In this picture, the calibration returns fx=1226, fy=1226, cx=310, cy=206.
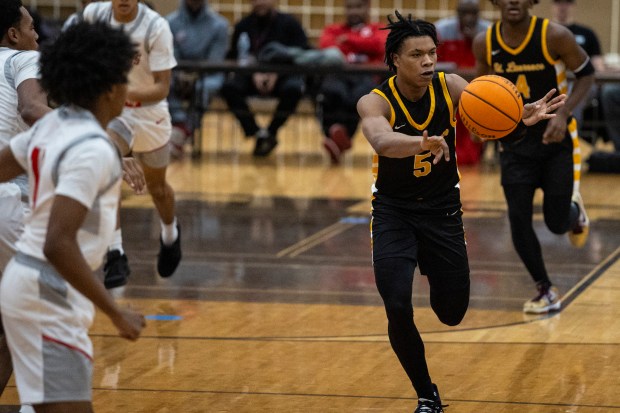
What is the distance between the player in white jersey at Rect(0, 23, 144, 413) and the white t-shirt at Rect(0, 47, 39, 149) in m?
1.27

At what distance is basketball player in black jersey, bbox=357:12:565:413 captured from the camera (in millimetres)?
5309

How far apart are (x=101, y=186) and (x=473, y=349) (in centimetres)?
335

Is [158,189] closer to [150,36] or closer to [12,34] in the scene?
[150,36]

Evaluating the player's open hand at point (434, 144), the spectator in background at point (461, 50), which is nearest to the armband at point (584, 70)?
the player's open hand at point (434, 144)

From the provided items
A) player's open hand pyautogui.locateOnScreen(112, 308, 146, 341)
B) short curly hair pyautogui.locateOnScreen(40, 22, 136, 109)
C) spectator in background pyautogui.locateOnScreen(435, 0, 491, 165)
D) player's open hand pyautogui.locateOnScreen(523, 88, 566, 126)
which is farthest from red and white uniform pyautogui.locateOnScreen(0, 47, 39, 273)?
spectator in background pyautogui.locateOnScreen(435, 0, 491, 165)

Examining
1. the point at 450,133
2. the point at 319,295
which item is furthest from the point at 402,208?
the point at 319,295

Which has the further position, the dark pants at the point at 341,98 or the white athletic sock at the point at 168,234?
the dark pants at the point at 341,98

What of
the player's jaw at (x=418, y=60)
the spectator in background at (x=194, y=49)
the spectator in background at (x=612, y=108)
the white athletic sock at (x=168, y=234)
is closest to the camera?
the player's jaw at (x=418, y=60)

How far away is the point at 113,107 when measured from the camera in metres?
3.95

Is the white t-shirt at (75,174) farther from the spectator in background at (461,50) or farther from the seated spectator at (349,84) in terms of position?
the seated spectator at (349,84)

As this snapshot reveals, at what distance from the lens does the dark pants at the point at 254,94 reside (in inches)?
611

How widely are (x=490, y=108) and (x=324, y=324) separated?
220 cm

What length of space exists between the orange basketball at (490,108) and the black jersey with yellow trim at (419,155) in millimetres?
84

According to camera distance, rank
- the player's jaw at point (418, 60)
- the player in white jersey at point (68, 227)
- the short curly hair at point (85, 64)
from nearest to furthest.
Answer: the player in white jersey at point (68, 227) → the short curly hair at point (85, 64) → the player's jaw at point (418, 60)
